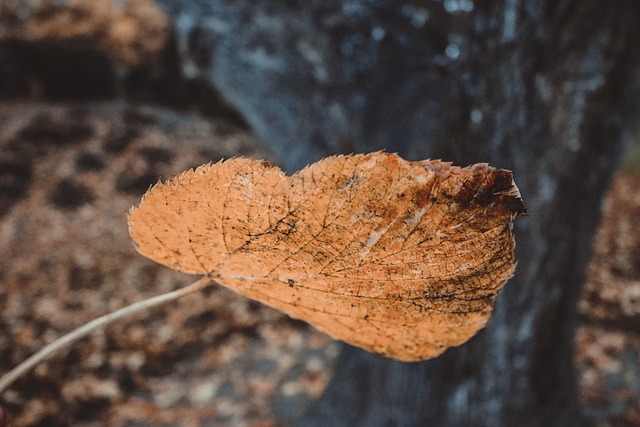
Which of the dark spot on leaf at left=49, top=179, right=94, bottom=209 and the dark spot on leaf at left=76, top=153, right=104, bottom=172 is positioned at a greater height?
the dark spot on leaf at left=76, top=153, right=104, bottom=172

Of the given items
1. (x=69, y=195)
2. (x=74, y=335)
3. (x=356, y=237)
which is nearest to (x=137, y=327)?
(x=69, y=195)

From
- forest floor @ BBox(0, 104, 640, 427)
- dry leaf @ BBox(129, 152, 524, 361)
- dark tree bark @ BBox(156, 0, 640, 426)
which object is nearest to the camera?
dry leaf @ BBox(129, 152, 524, 361)

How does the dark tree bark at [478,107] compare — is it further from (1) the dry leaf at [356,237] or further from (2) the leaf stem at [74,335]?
(2) the leaf stem at [74,335]

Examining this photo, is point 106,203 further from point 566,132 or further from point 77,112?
point 566,132

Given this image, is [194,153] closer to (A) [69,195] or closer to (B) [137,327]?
(A) [69,195]

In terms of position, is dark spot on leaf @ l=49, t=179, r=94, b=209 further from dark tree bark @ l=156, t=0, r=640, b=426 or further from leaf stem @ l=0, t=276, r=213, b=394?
leaf stem @ l=0, t=276, r=213, b=394

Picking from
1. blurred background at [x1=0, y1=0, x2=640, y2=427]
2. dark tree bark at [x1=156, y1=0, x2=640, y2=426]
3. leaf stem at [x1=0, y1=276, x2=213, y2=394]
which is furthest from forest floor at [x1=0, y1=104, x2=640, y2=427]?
leaf stem at [x1=0, y1=276, x2=213, y2=394]

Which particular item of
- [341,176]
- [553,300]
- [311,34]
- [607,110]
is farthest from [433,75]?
[341,176]

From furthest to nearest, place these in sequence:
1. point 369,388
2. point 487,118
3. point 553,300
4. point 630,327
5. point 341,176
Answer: point 630,327 → point 369,388 → point 553,300 → point 487,118 → point 341,176
